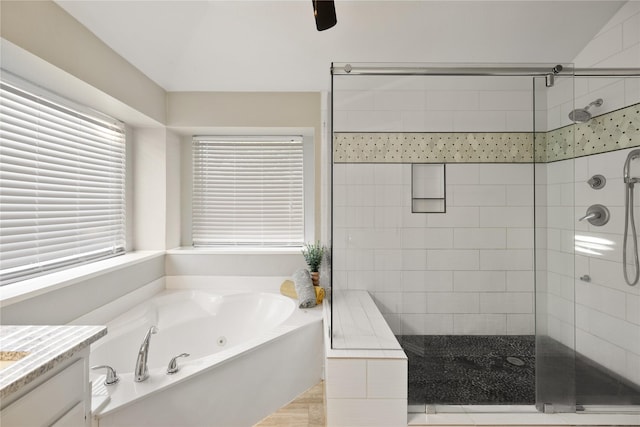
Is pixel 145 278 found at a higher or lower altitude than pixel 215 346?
higher

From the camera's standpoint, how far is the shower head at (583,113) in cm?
163

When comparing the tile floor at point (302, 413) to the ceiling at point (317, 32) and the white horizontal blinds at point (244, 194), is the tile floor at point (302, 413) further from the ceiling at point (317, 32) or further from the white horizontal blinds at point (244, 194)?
the ceiling at point (317, 32)

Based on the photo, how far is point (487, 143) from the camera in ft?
5.57

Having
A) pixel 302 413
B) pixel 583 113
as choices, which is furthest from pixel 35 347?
pixel 583 113

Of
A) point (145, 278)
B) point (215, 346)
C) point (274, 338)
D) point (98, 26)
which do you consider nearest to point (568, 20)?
point (274, 338)

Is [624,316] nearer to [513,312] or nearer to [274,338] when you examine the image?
[513,312]

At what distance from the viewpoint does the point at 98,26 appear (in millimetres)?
1761

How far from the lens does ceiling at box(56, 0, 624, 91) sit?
180 centimetres

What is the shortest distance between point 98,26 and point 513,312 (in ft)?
9.32

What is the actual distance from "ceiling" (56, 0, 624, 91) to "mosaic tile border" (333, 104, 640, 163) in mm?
693

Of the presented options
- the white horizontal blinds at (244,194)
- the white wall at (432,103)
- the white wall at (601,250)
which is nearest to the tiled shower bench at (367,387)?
the white wall at (601,250)

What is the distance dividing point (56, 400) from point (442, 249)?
5.64 feet

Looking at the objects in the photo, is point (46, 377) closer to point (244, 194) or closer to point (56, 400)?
point (56, 400)

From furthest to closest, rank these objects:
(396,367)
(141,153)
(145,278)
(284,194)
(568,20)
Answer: (284,194)
(141,153)
(145,278)
(568,20)
(396,367)
